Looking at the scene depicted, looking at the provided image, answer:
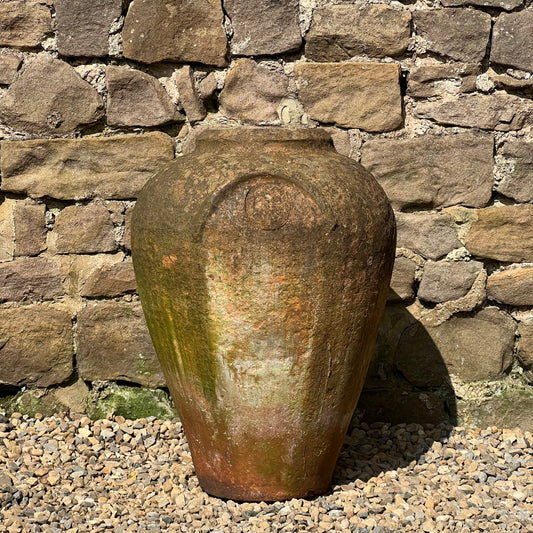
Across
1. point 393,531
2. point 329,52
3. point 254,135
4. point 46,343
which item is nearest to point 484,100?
point 329,52

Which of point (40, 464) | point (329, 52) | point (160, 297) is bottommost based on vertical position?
point (40, 464)

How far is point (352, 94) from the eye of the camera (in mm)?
2803

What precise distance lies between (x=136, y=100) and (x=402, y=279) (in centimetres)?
108

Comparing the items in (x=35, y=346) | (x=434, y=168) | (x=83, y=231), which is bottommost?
(x=35, y=346)

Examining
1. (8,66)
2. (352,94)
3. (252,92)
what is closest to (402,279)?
(352,94)

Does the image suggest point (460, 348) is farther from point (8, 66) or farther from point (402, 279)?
point (8, 66)

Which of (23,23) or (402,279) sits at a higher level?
(23,23)

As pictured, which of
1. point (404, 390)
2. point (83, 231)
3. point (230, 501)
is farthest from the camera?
point (404, 390)

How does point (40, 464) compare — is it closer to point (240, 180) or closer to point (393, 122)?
point (240, 180)

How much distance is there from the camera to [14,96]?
2.80 meters

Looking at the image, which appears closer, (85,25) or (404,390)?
(85,25)

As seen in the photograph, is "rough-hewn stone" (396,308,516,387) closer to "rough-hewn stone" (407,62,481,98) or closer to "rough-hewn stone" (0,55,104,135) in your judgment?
"rough-hewn stone" (407,62,481,98)

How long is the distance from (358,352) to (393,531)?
482 mm

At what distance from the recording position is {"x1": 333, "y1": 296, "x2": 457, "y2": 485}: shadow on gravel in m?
2.92
